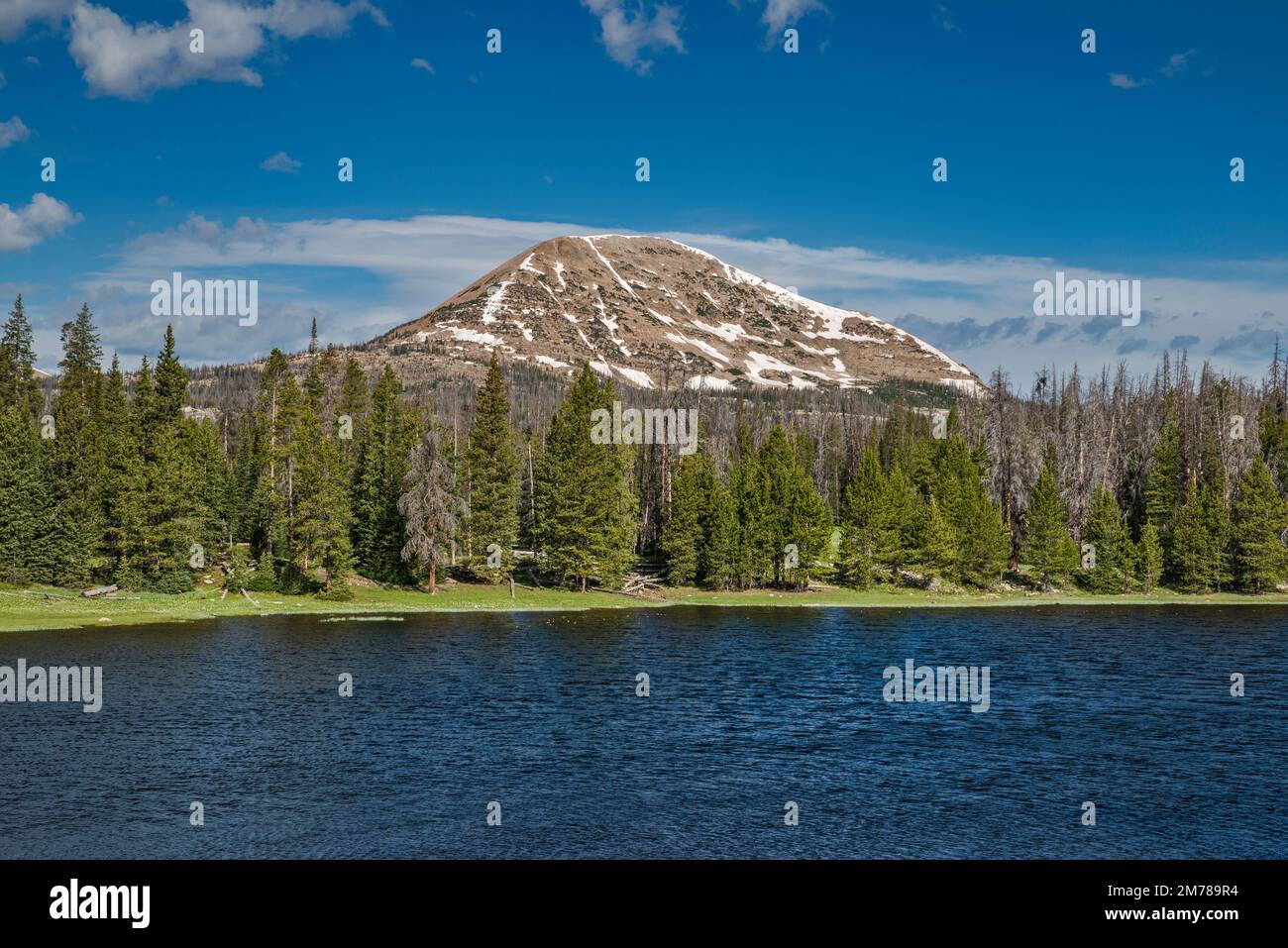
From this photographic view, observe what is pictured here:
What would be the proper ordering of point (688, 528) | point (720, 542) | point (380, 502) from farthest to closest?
point (688, 528) < point (720, 542) < point (380, 502)

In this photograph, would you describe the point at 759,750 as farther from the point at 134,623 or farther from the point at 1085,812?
the point at 134,623

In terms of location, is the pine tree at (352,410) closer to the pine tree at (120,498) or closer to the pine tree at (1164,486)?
the pine tree at (120,498)

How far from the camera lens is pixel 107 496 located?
288 feet

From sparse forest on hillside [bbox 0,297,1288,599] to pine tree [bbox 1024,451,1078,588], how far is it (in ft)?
0.79

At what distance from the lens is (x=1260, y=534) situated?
10950cm

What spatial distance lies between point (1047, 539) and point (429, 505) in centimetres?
6612

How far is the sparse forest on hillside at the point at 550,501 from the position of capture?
87438 millimetres

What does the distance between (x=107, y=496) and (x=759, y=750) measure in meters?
70.8

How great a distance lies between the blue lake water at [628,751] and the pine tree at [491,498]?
30.2 meters

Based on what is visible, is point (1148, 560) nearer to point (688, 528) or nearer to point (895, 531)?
point (895, 531)

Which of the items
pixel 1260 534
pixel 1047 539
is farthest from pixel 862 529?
pixel 1260 534

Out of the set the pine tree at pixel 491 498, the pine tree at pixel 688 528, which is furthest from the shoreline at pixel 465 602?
the pine tree at pixel 491 498

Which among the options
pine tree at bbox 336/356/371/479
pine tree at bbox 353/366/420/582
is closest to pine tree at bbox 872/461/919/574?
pine tree at bbox 353/366/420/582
